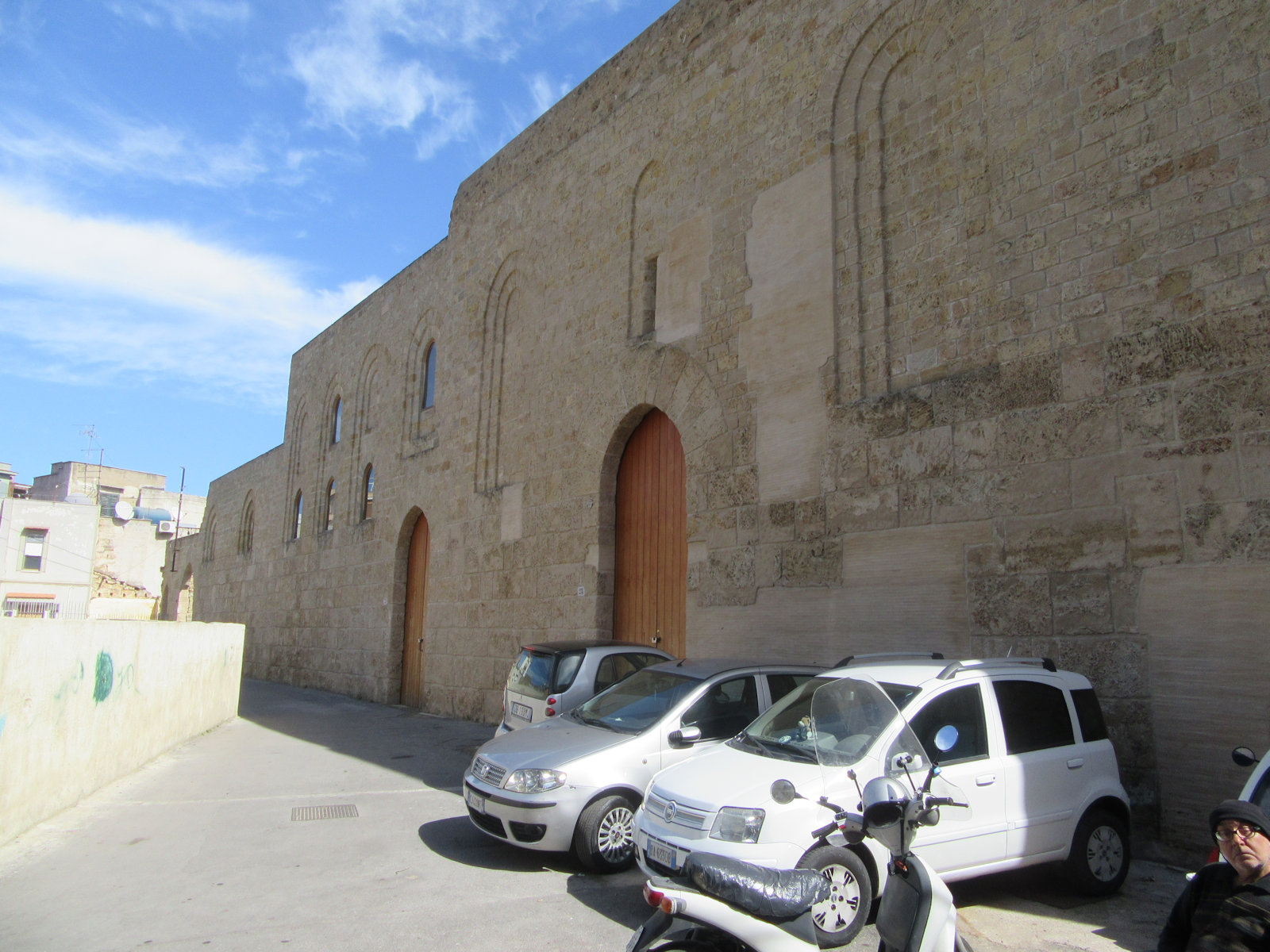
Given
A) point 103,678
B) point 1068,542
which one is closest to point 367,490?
point 103,678

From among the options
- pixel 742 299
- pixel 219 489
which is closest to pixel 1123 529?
pixel 742 299

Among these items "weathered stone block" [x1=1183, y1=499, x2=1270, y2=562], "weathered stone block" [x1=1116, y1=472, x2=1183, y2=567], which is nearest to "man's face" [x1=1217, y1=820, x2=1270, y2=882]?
"weathered stone block" [x1=1183, y1=499, x2=1270, y2=562]

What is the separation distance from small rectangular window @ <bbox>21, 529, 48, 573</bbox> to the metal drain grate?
3614 centimetres

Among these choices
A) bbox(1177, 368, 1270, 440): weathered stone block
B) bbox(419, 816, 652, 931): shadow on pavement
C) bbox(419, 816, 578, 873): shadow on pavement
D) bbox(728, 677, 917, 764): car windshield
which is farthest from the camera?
bbox(1177, 368, 1270, 440): weathered stone block

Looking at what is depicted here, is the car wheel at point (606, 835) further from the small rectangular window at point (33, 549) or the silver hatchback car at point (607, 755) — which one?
the small rectangular window at point (33, 549)

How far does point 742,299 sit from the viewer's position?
34.6 feet

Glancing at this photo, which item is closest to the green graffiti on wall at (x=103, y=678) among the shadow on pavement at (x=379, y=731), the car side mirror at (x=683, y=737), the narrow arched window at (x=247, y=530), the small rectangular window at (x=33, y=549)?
the shadow on pavement at (x=379, y=731)

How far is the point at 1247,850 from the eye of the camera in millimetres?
2930

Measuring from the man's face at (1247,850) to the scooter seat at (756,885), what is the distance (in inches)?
54.6

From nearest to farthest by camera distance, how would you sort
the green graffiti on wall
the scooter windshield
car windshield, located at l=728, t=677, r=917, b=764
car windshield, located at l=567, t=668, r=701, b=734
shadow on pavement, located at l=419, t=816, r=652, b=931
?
the scooter windshield, car windshield, located at l=728, t=677, r=917, b=764, shadow on pavement, located at l=419, t=816, r=652, b=931, car windshield, located at l=567, t=668, r=701, b=734, the green graffiti on wall

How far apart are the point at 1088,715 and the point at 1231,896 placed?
2871mm

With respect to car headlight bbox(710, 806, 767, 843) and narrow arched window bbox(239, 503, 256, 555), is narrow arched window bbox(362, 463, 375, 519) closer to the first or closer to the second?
narrow arched window bbox(239, 503, 256, 555)

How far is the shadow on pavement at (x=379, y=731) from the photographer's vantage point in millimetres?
10344

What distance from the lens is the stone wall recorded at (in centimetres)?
666
